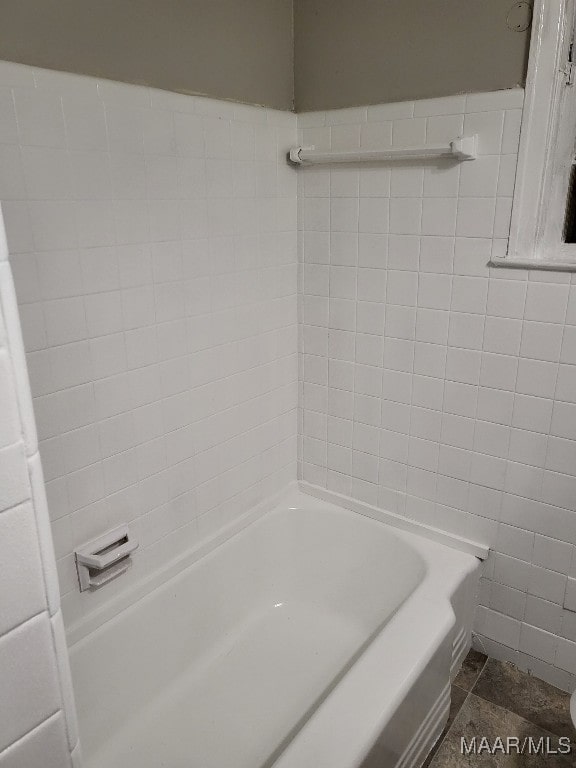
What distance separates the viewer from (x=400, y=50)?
1638 mm

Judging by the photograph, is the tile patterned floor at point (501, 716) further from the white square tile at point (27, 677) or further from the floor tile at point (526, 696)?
the white square tile at point (27, 677)

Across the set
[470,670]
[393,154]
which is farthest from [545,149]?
[470,670]

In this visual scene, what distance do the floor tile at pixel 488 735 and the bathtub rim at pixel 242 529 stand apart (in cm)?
45

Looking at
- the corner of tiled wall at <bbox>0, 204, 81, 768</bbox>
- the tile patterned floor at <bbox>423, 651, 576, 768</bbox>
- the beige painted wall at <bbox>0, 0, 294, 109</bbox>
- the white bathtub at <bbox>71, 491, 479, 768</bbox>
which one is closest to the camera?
the corner of tiled wall at <bbox>0, 204, 81, 768</bbox>

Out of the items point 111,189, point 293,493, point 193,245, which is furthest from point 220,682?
point 111,189

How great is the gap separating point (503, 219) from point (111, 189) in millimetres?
1046

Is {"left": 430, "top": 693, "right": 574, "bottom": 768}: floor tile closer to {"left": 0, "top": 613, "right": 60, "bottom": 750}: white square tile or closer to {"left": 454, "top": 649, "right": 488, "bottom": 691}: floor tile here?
{"left": 454, "top": 649, "right": 488, "bottom": 691}: floor tile

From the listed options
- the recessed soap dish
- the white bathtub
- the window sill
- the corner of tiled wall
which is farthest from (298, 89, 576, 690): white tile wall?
the corner of tiled wall

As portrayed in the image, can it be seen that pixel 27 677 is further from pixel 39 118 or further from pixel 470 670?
pixel 470 670

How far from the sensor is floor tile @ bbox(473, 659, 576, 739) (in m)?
1.70

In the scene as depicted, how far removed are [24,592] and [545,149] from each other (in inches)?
60.8

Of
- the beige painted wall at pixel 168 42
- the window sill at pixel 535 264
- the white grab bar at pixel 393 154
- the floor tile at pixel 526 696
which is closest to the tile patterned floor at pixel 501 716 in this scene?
the floor tile at pixel 526 696

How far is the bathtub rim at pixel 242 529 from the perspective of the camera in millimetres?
1569

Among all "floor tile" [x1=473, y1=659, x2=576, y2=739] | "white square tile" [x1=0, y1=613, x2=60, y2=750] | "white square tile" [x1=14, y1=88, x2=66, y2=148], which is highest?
"white square tile" [x1=14, y1=88, x2=66, y2=148]
